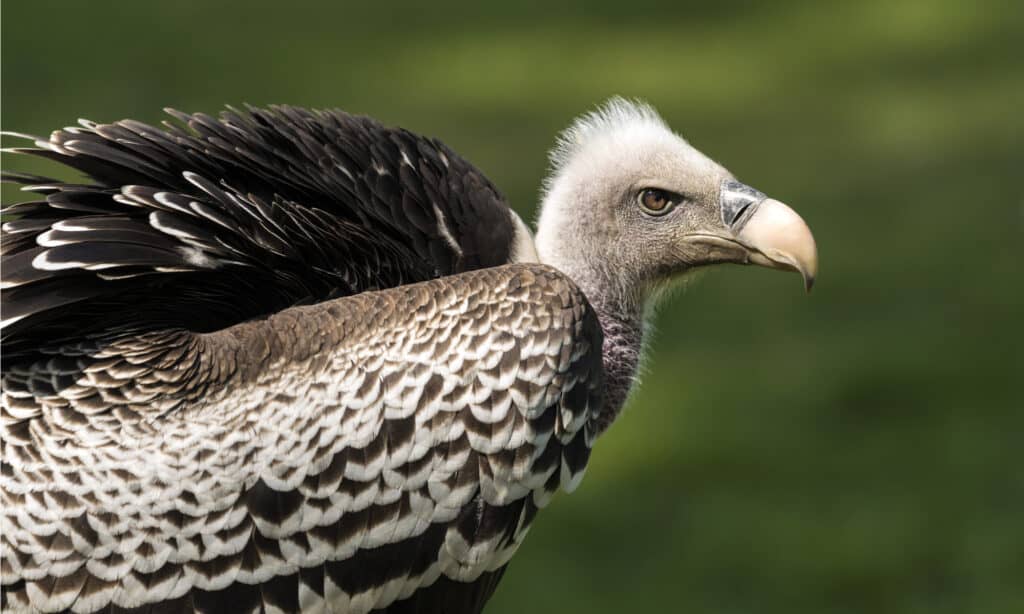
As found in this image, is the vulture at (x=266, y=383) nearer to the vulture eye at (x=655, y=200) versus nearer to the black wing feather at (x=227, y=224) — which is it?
the black wing feather at (x=227, y=224)

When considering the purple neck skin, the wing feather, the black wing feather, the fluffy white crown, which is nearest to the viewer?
the wing feather

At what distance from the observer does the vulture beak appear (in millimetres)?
5297

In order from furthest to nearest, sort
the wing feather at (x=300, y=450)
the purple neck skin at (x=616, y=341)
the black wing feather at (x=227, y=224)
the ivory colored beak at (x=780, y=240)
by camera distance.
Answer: the purple neck skin at (x=616, y=341)
the ivory colored beak at (x=780, y=240)
the black wing feather at (x=227, y=224)
the wing feather at (x=300, y=450)

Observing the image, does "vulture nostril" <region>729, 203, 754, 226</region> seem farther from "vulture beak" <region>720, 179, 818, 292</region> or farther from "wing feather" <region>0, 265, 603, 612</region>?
"wing feather" <region>0, 265, 603, 612</region>

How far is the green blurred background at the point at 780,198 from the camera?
8398 mm

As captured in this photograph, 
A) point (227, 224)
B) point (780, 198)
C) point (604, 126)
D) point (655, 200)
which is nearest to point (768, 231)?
point (655, 200)

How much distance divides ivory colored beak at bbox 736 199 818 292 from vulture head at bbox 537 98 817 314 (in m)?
0.04

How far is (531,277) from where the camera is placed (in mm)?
4828

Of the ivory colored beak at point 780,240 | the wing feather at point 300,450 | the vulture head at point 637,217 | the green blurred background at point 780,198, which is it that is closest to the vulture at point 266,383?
the wing feather at point 300,450

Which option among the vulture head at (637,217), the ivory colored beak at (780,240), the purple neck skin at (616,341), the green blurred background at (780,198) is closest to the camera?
the ivory colored beak at (780,240)

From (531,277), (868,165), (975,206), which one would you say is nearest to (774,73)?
(868,165)

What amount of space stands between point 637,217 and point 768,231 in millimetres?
489

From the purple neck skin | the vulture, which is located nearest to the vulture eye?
the purple neck skin

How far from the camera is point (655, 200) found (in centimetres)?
561
